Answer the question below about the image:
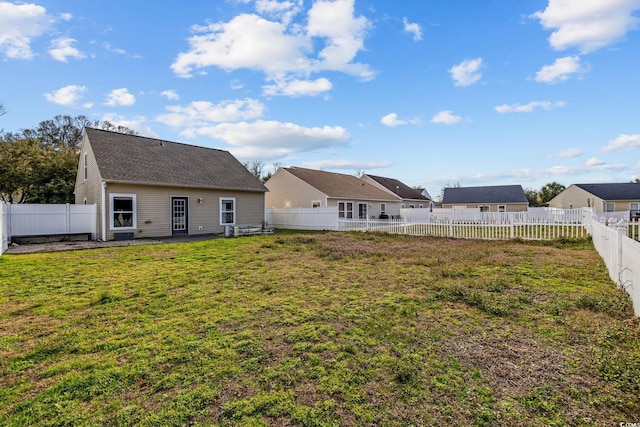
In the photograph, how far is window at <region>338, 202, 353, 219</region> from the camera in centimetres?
2472

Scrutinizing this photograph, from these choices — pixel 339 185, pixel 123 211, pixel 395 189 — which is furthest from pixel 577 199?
pixel 123 211

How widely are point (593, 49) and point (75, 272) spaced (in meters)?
17.5

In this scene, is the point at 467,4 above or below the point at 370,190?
above

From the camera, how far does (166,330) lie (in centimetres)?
391

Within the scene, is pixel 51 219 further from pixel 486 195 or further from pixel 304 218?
pixel 486 195

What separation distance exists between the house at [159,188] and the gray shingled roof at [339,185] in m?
5.75

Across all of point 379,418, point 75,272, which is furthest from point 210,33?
point 379,418

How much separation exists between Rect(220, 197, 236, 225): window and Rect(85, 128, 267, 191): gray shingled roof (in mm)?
866

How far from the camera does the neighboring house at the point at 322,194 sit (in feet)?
77.8

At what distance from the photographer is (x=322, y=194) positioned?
2295 centimetres

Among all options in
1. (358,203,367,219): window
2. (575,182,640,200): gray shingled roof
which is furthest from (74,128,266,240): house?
(575,182,640,200): gray shingled roof

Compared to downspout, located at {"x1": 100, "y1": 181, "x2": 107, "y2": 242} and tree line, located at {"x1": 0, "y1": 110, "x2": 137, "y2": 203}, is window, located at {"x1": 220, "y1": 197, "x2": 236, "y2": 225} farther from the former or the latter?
tree line, located at {"x1": 0, "y1": 110, "x2": 137, "y2": 203}

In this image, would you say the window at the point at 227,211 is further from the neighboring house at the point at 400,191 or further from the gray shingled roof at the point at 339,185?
the neighboring house at the point at 400,191

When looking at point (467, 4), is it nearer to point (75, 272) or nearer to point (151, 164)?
point (75, 272)
